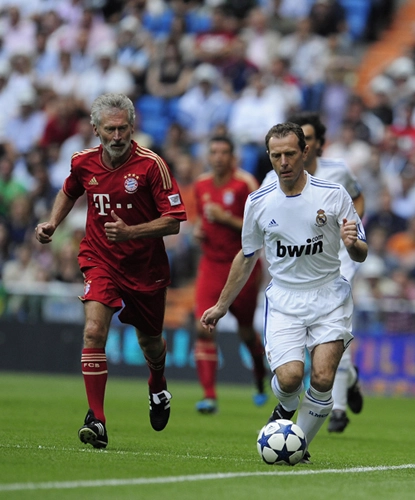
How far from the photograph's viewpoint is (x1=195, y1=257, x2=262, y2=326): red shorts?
1295 centimetres

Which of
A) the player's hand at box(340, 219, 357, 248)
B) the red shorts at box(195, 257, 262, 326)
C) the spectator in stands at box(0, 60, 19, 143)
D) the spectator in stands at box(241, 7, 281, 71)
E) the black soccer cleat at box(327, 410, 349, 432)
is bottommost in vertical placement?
the black soccer cleat at box(327, 410, 349, 432)

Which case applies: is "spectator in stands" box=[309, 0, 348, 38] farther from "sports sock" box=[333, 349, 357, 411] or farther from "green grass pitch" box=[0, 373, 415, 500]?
"sports sock" box=[333, 349, 357, 411]

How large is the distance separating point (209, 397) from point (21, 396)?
2847 millimetres

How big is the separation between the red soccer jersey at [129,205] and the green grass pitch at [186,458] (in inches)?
53.2

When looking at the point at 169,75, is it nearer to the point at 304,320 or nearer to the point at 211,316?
the point at 211,316

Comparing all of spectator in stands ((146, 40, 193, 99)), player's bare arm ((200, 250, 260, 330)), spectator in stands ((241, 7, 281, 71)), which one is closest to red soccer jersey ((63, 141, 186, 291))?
player's bare arm ((200, 250, 260, 330))

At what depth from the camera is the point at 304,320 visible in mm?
7891

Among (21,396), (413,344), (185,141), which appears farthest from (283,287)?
(185,141)


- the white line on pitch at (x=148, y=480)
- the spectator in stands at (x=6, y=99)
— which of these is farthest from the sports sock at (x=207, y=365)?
the spectator in stands at (x=6, y=99)

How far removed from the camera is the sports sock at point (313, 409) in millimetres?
7797

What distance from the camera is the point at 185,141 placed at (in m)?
21.1

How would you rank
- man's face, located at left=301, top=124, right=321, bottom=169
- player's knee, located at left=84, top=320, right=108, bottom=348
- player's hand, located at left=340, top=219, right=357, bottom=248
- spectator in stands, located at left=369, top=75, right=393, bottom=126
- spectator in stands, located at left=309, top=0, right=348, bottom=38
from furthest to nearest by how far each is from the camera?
spectator in stands, located at left=309, top=0, right=348, bottom=38 → spectator in stands, located at left=369, top=75, right=393, bottom=126 → man's face, located at left=301, top=124, right=321, bottom=169 → player's knee, located at left=84, top=320, right=108, bottom=348 → player's hand, located at left=340, top=219, right=357, bottom=248

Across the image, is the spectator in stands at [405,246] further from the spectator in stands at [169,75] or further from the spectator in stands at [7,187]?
the spectator in stands at [7,187]

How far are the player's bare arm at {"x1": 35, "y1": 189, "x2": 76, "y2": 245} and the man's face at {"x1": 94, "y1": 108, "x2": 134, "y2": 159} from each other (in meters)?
0.67
